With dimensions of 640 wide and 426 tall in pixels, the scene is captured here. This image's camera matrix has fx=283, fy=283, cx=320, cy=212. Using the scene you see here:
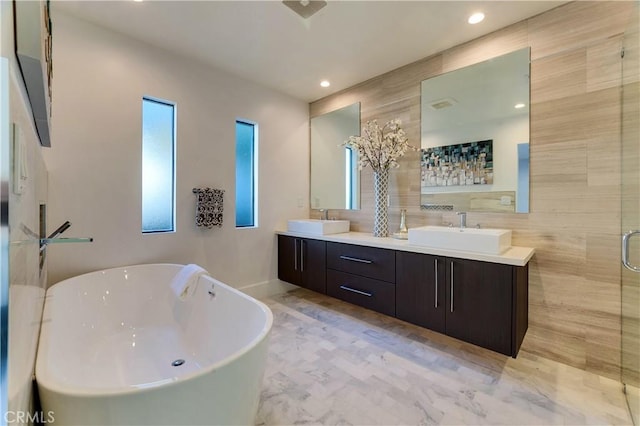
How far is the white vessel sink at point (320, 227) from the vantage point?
310 centimetres

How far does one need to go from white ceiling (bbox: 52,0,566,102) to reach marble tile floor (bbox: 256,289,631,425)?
260cm

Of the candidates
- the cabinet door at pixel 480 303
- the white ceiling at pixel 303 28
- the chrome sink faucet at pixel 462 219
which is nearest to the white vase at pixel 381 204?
the chrome sink faucet at pixel 462 219

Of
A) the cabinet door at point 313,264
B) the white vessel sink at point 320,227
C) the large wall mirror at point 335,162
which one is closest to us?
the cabinet door at point 313,264

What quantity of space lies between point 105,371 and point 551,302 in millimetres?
3120

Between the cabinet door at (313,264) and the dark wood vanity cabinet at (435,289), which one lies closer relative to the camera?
the dark wood vanity cabinet at (435,289)

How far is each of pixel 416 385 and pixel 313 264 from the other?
1.56 m

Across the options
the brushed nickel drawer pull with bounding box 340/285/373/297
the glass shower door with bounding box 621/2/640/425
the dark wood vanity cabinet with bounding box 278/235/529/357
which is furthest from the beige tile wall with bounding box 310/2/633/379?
the brushed nickel drawer pull with bounding box 340/285/373/297

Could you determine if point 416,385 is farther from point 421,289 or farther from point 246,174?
point 246,174

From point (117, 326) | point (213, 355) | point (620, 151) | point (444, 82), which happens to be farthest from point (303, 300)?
point (620, 151)

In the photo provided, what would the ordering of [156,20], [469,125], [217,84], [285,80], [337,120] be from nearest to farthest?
[156,20]
[469,125]
[217,84]
[285,80]
[337,120]

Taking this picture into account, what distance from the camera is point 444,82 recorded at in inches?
104

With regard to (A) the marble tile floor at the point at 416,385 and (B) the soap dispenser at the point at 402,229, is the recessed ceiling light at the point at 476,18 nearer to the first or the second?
(B) the soap dispenser at the point at 402,229

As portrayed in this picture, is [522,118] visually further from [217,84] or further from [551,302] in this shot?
[217,84]

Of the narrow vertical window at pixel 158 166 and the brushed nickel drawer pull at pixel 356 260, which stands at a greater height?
the narrow vertical window at pixel 158 166
